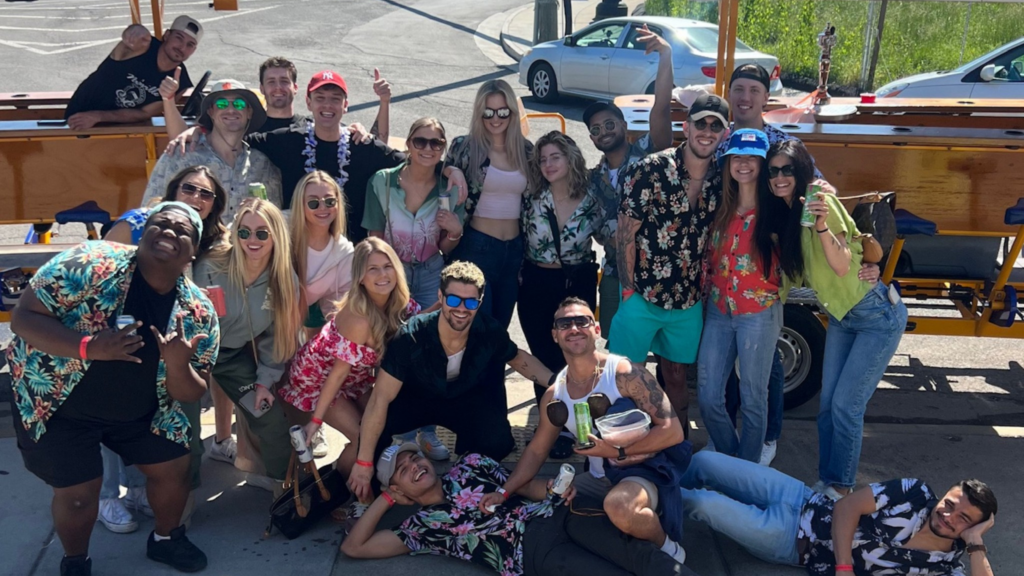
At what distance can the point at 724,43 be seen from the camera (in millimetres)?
5383

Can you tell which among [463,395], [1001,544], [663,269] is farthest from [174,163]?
[1001,544]

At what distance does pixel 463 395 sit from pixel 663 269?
1.08m

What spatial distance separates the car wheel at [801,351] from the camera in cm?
523

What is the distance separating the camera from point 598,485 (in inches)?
154

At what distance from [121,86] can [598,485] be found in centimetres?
383

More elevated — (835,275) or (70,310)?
(70,310)

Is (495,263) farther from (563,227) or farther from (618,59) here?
(618,59)

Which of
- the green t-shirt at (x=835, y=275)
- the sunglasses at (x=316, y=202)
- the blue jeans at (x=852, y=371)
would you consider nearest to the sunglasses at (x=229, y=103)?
the sunglasses at (x=316, y=202)

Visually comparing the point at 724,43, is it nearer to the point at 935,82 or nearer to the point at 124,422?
the point at 124,422

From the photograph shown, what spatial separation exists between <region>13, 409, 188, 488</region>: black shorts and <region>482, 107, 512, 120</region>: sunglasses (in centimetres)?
210

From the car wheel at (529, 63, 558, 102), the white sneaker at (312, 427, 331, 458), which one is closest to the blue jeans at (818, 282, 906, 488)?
the white sneaker at (312, 427, 331, 458)

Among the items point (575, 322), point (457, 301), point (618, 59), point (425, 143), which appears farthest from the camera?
point (618, 59)

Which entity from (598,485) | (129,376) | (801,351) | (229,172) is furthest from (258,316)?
(801,351)

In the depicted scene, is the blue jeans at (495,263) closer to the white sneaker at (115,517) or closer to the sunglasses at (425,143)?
the sunglasses at (425,143)
